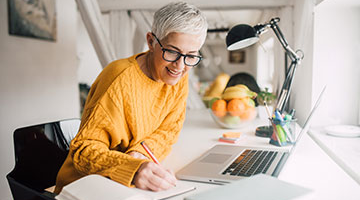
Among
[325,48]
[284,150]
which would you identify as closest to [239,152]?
[284,150]

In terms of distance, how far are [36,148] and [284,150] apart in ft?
3.41

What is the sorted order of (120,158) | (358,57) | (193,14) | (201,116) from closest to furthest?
1. (120,158)
2. (193,14)
3. (358,57)
4. (201,116)

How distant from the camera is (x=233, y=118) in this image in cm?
168

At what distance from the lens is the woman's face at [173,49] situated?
41.3 inches

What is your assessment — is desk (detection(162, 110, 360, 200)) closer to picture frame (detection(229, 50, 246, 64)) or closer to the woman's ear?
the woman's ear


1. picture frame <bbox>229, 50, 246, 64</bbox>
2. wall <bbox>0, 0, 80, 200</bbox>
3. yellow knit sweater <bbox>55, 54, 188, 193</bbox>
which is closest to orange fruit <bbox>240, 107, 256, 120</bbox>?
yellow knit sweater <bbox>55, 54, 188, 193</bbox>

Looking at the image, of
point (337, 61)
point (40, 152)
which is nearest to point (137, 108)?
point (40, 152)

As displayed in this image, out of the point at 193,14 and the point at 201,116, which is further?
the point at 201,116

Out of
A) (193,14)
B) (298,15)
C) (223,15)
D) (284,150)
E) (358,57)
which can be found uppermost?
(223,15)

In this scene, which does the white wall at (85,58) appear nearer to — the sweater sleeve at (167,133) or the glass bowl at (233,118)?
the glass bowl at (233,118)

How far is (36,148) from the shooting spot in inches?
48.5

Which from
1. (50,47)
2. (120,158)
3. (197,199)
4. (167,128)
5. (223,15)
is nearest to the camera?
(197,199)

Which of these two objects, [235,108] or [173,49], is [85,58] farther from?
[173,49]

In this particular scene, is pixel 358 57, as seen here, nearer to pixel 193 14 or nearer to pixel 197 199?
pixel 193 14
